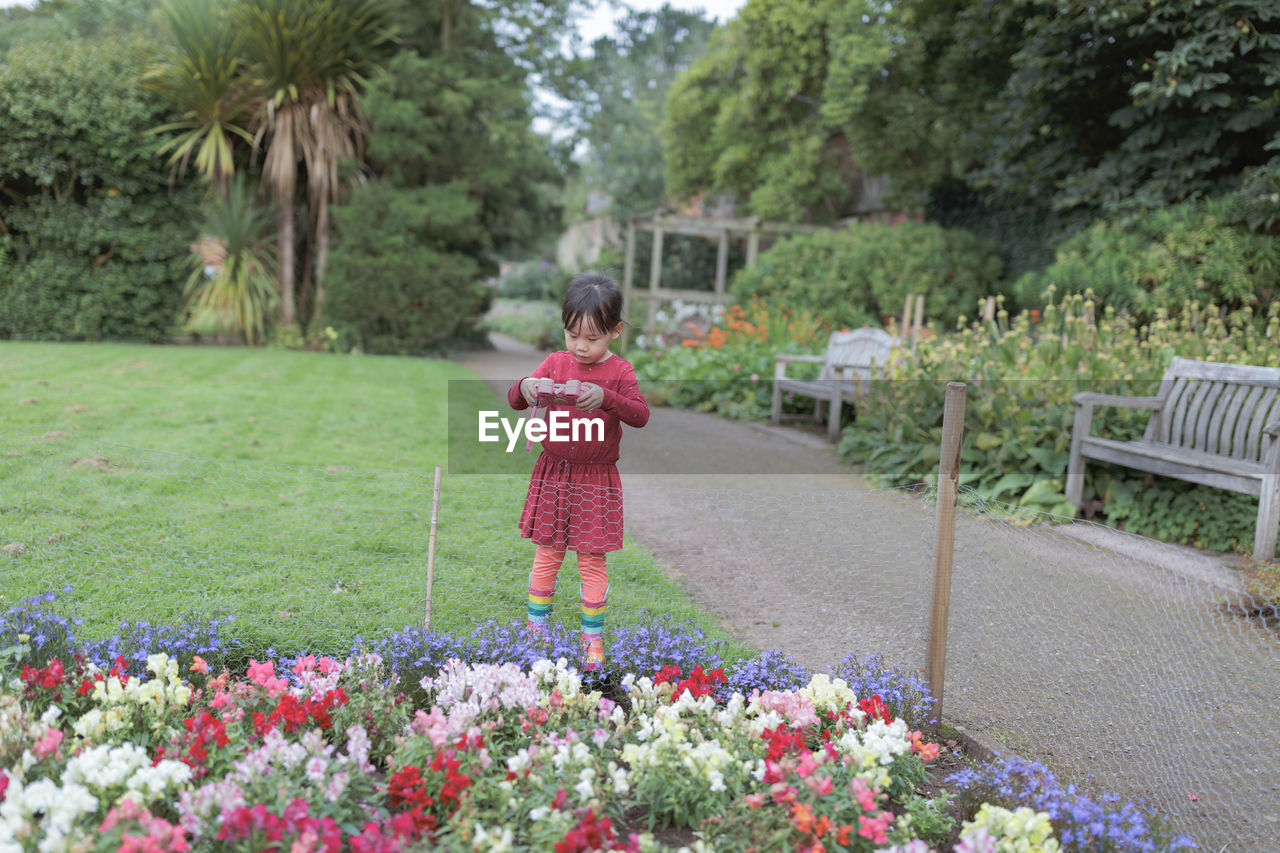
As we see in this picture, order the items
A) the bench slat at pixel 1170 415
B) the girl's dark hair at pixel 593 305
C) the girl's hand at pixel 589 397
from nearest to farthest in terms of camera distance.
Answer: the girl's hand at pixel 589 397
the girl's dark hair at pixel 593 305
the bench slat at pixel 1170 415

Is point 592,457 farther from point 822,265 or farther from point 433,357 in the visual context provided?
point 433,357

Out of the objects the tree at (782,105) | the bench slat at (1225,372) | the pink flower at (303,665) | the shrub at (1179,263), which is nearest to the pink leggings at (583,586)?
the pink flower at (303,665)

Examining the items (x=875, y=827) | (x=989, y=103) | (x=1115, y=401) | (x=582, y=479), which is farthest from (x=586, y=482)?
(x=989, y=103)

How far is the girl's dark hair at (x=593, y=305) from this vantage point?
265cm

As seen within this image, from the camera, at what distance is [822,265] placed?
12.0 meters

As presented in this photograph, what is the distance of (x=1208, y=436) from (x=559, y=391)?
13.6 ft

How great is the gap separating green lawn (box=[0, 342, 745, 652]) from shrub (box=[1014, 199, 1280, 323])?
5438 mm

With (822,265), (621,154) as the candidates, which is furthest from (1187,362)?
(621,154)

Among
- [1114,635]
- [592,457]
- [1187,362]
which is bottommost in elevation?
[1114,635]

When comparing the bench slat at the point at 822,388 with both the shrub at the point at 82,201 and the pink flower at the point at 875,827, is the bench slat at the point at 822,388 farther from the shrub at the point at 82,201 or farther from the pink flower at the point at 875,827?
the shrub at the point at 82,201

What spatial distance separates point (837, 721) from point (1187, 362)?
395 cm

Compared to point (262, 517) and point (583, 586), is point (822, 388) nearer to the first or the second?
point (262, 517)

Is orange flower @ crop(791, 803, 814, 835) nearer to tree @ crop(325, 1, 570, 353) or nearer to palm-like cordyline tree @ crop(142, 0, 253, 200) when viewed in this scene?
tree @ crop(325, 1, 570, 353)

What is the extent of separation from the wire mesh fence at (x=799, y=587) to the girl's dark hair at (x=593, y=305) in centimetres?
95
